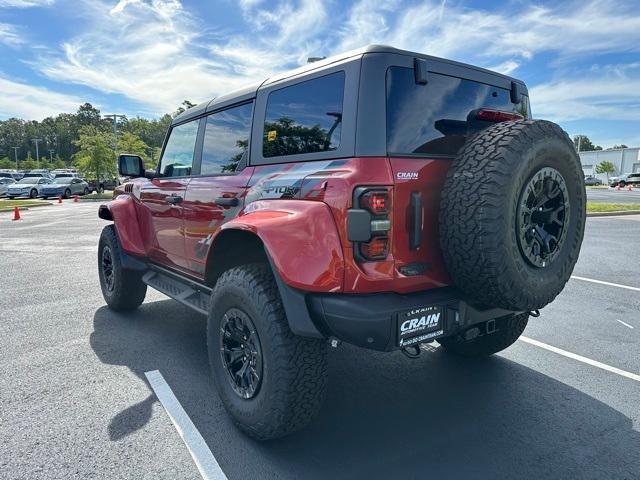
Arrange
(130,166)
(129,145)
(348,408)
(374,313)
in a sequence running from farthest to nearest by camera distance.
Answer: (129,145)
(130,166)
(348,408)
(374,313)

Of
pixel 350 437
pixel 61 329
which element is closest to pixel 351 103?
pixel 350 437

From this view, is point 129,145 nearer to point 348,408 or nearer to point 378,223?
point 348,408

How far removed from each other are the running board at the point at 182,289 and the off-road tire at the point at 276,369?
0.74 meters

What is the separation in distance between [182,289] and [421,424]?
224 centimetres

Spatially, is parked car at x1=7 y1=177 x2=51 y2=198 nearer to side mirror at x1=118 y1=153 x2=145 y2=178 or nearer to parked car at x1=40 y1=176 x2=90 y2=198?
parked car at x1=40 y1=176 x2=90 y2=198

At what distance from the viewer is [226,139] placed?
338cm

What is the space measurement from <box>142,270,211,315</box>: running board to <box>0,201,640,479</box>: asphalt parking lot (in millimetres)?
521

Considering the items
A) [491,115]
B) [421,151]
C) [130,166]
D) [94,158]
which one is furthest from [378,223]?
[94,158]

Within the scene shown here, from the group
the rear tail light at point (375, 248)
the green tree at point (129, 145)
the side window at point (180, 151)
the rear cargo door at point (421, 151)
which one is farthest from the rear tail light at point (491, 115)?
the green tree at point (129, 145)

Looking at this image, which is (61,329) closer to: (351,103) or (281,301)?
(281,301)

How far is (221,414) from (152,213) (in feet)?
7.35

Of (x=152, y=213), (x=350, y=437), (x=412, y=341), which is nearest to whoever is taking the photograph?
(x=412, y=341)

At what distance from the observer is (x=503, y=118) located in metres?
2.70

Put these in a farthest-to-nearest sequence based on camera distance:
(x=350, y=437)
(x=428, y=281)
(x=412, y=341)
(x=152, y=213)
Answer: (x=152, y=213), (x=350, y=437), (x=428, y=281), (x=412, y=341)
